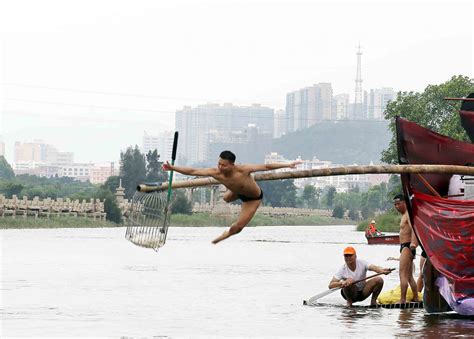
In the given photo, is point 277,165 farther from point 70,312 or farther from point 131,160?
point 131,160

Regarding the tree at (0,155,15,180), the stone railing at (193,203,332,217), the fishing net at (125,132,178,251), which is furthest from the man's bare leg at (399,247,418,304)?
the tree at (0,155,15,180)

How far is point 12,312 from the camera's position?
25609 mm

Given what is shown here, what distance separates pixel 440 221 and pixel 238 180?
550 centimetres

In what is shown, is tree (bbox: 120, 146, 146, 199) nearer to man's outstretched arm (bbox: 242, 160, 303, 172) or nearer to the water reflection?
the water reflection

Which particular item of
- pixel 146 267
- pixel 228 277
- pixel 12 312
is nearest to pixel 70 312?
pixel 12 312

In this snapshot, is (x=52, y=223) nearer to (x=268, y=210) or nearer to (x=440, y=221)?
(x=268, y=210)

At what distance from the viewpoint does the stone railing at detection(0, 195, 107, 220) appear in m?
93.9

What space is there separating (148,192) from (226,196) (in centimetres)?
133

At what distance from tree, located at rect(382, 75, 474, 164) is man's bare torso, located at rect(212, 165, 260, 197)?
79.4 m

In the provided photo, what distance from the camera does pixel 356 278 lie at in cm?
2500

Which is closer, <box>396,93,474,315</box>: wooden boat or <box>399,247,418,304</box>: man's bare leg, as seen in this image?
<box>396,93,474,315</box>: wooden boat

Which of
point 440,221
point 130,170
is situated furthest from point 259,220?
point 440,221

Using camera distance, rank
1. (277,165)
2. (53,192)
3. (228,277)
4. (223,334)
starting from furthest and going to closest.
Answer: (53,192) < (228,277) < (223,334) < (277,165)

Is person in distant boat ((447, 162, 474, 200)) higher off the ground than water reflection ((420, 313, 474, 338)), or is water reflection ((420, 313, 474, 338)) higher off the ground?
person in distant boat ((447, 162, 474, 200))
